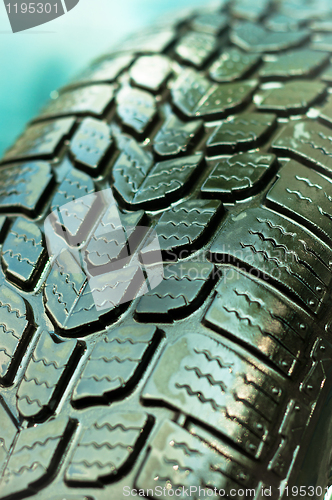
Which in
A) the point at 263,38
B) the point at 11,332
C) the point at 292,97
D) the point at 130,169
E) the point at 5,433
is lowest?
the point at 5,433

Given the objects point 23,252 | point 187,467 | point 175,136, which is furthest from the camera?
point 175,136

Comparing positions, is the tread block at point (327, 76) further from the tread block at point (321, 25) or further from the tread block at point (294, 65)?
the tread block at point (321, 25)

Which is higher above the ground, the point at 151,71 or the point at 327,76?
the point at 151,71

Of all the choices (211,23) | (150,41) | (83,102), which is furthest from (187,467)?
(211,23)

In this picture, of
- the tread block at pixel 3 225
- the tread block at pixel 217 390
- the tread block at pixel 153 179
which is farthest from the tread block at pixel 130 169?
the tread block at pixel 217 390

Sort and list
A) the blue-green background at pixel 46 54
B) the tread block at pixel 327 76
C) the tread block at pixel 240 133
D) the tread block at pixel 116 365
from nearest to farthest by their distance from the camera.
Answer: the tread block at pixel 116 365 → the tread block at pixel 240 133 → the tread block at pixel 327 76 → the blue-green background at pixel 46 54

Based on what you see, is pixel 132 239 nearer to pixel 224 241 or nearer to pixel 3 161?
pixel 224 241

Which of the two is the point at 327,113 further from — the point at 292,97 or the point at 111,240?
the point at 111,240
